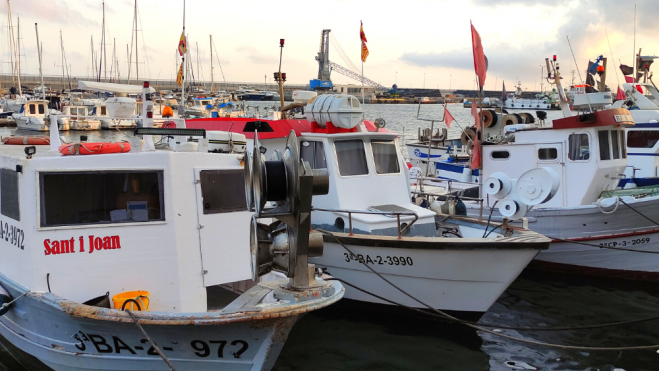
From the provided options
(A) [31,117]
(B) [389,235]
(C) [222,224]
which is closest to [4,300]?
(C) [222,224]

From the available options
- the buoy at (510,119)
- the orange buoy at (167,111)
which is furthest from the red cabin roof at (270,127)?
the buoy at (510,119)

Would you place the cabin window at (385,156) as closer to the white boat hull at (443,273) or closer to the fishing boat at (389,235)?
the fishing boat at (389,235)

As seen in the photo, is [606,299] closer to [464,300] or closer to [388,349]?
[464,300]

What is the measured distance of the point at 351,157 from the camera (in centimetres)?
1068

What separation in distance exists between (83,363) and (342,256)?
14.9ft

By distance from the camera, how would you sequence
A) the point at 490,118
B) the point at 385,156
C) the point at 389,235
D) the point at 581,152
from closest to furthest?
the point at 389,235 → the point at 385,156 → the point at 581,152 → the point at 490,118

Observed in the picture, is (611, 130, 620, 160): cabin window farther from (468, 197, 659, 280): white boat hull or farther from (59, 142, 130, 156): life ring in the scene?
(59, 142, 130, 156): life ring

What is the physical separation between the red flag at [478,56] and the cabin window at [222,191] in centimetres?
669

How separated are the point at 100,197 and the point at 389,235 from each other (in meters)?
4.73

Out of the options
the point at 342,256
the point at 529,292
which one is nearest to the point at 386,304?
the point at 342,256

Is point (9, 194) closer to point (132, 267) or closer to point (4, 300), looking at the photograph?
point (4, 300)

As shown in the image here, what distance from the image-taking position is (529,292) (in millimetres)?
11570

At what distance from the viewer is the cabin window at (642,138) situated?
15.3 m

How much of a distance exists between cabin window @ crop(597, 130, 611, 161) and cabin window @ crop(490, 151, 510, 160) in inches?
80.5
